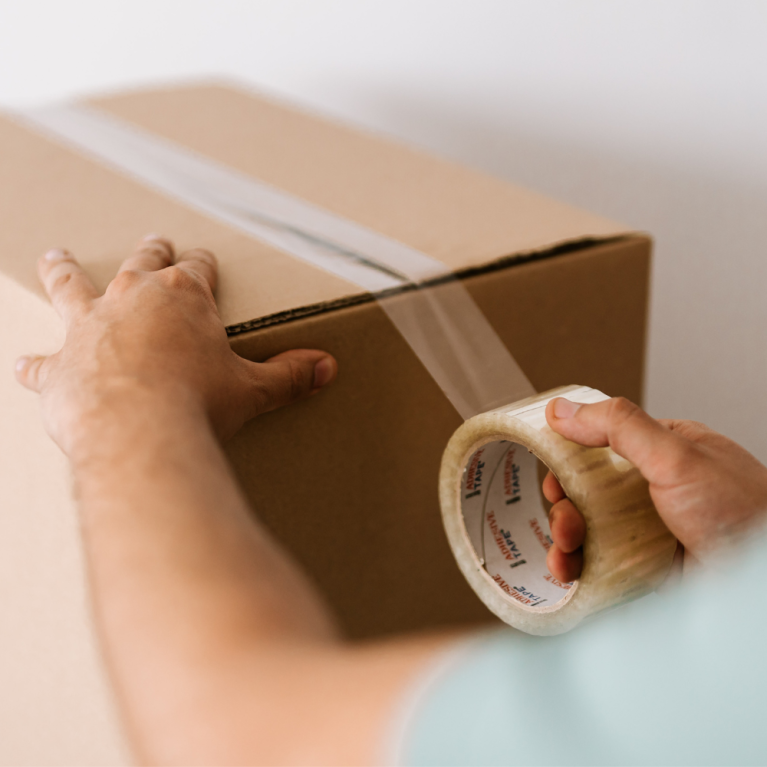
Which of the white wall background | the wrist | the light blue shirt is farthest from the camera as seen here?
the white wall background

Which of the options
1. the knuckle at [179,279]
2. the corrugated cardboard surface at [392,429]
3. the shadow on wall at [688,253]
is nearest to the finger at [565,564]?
the corrugated cardboard surface at [392,429]

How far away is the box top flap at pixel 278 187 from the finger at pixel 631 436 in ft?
0.51

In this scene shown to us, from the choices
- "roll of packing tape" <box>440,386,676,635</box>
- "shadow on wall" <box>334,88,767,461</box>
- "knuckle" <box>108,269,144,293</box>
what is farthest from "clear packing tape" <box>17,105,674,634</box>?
"shadow on wall" <box>334,88,767,461</box>

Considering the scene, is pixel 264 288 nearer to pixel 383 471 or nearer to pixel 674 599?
pixel 383 471

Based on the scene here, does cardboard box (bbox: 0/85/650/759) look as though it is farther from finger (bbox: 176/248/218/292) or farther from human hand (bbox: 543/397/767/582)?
human hand (bbox: 543/397/767/582)

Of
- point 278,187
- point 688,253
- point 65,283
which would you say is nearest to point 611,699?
point 65,283

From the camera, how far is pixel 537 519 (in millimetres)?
526

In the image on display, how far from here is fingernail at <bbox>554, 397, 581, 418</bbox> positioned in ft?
1.33

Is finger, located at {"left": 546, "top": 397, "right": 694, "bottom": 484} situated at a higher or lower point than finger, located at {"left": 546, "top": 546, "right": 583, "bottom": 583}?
higher

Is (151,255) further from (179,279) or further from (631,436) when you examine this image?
(631,436)

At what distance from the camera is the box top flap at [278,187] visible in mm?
511

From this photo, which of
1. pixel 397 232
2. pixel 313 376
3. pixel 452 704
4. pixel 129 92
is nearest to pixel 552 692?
pixel 452 704

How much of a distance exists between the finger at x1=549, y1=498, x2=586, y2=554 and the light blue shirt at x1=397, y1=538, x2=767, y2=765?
0.14 metres

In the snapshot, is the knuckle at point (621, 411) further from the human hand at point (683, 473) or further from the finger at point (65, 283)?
the finger at point (65, 283)
